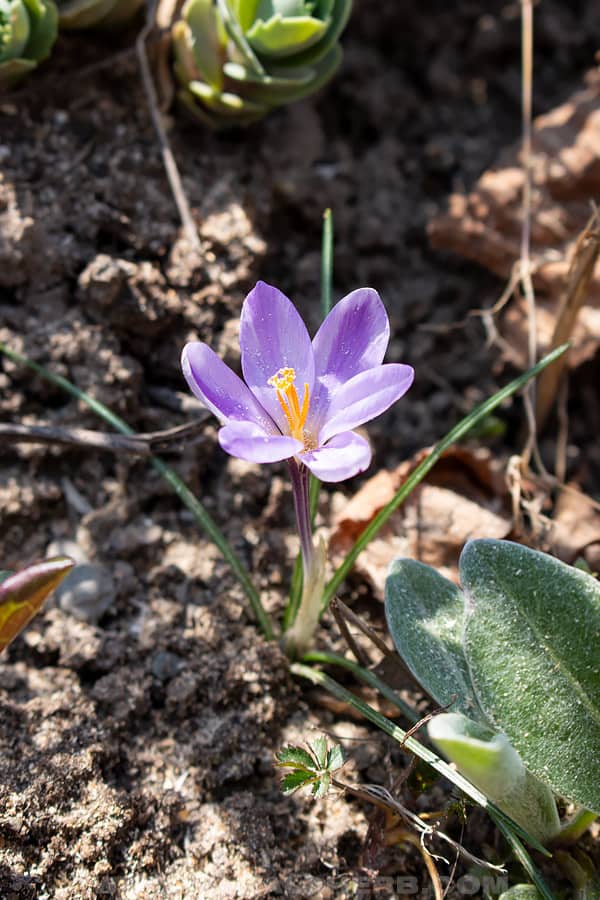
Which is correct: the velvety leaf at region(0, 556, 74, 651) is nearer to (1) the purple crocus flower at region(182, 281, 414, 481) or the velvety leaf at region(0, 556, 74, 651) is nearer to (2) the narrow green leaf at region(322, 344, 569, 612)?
(1) the purple crocus flower at region(182, 281, 414, 481)

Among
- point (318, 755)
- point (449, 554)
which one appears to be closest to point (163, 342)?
point (449, 554)

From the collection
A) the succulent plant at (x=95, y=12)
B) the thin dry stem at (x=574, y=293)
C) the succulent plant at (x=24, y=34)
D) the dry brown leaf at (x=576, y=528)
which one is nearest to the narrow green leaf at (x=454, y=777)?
the dry brown leaf at (x=576, y=528)

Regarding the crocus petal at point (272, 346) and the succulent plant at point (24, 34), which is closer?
the crocus petal at point (272, 346)

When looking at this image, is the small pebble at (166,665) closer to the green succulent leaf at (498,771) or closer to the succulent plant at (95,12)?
the green succulent leaf at (498,771)

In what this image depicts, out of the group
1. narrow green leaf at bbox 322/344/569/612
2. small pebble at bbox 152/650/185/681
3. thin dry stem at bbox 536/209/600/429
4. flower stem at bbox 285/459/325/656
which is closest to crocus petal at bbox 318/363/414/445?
flower stem at bbox 285/459/325/656

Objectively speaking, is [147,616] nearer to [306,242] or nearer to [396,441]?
[396,441]

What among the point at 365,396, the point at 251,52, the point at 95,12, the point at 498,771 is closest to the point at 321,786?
the point at 498,771
